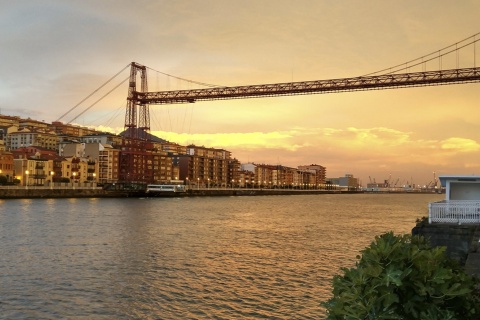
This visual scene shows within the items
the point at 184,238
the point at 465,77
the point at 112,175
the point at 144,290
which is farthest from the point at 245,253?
the point at 112,175

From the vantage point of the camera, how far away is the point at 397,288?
9.96 ft

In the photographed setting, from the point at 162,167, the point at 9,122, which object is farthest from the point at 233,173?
the point at 9,122

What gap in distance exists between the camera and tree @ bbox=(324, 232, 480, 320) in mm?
2904

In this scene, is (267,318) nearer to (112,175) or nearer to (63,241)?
(63,241)

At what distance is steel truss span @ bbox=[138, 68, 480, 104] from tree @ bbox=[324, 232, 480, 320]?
61915 millimetres

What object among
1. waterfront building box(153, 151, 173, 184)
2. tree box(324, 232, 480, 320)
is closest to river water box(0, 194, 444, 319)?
tree box(324, 232, 480, 320)

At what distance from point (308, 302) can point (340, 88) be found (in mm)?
60946

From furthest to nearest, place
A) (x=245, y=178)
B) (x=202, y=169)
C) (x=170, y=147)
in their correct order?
(x=245, y=178) < (x=170, y=147) < (x=202, y=169)

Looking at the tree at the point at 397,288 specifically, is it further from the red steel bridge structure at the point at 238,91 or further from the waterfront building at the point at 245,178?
the waterfront building at the point at 245,178

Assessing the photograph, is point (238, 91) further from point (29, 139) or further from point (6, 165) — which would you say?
point (29, 139)

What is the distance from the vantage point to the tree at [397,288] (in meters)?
2.90

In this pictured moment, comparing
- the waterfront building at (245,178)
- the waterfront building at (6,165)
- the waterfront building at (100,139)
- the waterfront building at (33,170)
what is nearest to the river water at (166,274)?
the waterfront building at (6,165)

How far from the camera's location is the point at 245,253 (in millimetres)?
20062

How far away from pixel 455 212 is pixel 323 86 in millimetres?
60175
